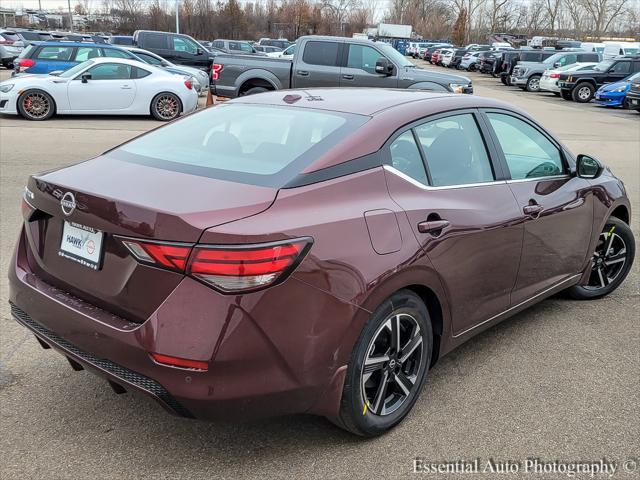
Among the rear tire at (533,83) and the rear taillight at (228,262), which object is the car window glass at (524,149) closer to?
the rear taillight at (228,262)

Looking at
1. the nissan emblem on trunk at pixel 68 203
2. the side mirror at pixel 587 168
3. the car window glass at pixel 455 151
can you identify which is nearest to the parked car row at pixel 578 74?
the side mirror at pixel 587 168

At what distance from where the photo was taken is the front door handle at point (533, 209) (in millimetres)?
3676

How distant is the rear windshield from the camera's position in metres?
2.81

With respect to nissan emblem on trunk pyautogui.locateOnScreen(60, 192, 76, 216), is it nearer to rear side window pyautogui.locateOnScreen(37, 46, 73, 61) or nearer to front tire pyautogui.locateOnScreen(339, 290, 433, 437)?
front tire pyautogui.locateOnScreen(339, 290, 433, 437)

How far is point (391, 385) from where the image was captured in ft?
9.89

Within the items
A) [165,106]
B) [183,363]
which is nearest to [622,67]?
[165,106]

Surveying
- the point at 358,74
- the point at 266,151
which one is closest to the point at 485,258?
the point at 266,151

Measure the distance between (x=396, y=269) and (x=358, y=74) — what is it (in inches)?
473

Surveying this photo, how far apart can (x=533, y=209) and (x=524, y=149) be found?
18.6 inches

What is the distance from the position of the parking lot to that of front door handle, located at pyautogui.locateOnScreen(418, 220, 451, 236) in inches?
36.9

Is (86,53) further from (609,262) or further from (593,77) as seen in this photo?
(593,77)

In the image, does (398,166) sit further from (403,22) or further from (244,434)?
(403,22)

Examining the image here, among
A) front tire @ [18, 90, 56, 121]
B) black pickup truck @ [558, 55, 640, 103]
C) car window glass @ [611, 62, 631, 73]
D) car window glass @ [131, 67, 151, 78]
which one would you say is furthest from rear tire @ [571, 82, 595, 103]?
front tire @ [18, 90, 56, 121]

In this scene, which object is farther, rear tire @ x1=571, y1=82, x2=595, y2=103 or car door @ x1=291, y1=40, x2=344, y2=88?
rear tire @ x1=571, y1=82, x2=595, y2=103
